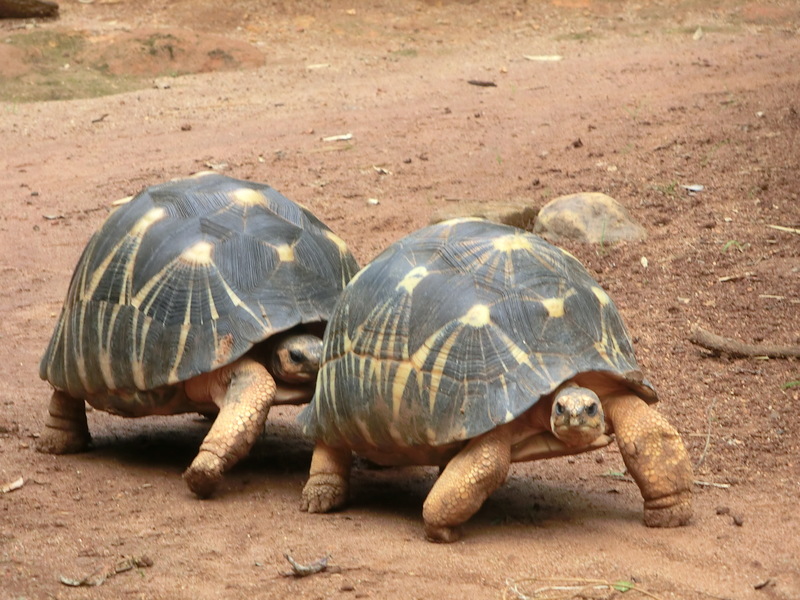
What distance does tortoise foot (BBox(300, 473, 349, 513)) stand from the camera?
3791mm

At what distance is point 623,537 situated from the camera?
3.35 metres

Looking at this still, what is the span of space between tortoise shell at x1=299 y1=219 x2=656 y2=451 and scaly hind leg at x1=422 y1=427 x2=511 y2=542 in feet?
0.31

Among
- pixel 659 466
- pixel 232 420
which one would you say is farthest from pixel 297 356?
pixel 659 466

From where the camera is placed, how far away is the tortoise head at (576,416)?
319 cm

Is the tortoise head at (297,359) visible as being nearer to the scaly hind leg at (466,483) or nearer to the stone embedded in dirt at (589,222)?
the scaly hind leg at (466,483)

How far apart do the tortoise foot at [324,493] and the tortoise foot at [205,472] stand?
0.31m

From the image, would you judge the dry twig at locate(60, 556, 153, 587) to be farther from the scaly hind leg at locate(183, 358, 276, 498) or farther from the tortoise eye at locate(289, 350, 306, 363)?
the tortoise eye at locate(289, 350, 306, 363)

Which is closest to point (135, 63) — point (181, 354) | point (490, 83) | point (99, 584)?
point (490, 83)

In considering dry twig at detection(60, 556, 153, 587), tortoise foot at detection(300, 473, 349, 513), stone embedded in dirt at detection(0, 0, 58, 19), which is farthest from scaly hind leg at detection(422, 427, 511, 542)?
stone embedded in dirt at detection(0, 0, 58, 19)

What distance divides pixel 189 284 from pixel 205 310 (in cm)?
13

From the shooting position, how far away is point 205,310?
409 centimetres

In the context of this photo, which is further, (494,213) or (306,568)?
(494,213)

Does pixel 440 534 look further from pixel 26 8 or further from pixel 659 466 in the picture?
pixel 26 8

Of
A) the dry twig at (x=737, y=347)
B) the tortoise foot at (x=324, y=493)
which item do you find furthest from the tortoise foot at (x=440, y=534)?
the dry twig at (x=737, y=347)
